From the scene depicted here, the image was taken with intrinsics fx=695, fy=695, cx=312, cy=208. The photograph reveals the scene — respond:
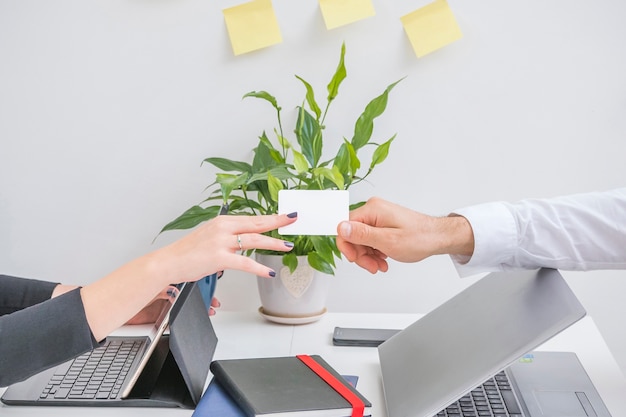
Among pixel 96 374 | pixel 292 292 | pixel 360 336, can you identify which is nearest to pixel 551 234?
pixel 360 336

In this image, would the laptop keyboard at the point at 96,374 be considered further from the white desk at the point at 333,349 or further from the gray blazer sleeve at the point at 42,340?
the gray blazer sleeve at the point at 42,340

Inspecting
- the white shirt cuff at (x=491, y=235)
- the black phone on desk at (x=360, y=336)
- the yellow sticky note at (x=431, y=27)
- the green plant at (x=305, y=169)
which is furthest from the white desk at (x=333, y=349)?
the yellow sticky note at (x=431, y=27)

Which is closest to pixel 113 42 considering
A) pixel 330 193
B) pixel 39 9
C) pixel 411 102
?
pixel 39 9

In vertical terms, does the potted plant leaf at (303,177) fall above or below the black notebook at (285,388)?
above

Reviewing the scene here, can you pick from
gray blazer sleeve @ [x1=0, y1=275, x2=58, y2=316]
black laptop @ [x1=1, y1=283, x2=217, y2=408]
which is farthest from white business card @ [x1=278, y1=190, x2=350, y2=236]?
gray blazer sleeve @ [x1=0, y1=275, x2=58, y2=316]

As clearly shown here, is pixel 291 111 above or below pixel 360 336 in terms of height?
above

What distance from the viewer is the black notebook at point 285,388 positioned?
36.6 inches

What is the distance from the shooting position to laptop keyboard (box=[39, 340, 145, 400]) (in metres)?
1.07

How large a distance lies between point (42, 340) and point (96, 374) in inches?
9.6

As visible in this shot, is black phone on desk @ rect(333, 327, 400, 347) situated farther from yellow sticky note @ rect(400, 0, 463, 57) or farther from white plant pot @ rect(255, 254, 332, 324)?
yellow sticky note @ rect(400, 0, 463, 57)

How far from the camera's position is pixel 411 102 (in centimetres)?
162

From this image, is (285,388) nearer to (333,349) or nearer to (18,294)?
(333,349)

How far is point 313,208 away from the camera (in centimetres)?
108

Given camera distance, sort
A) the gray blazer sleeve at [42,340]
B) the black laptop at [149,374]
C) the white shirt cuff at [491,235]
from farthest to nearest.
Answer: the white shirt cuff at [491,235] → the black laptop at [149,374] → the gray blazer sleeve at [42,340]
